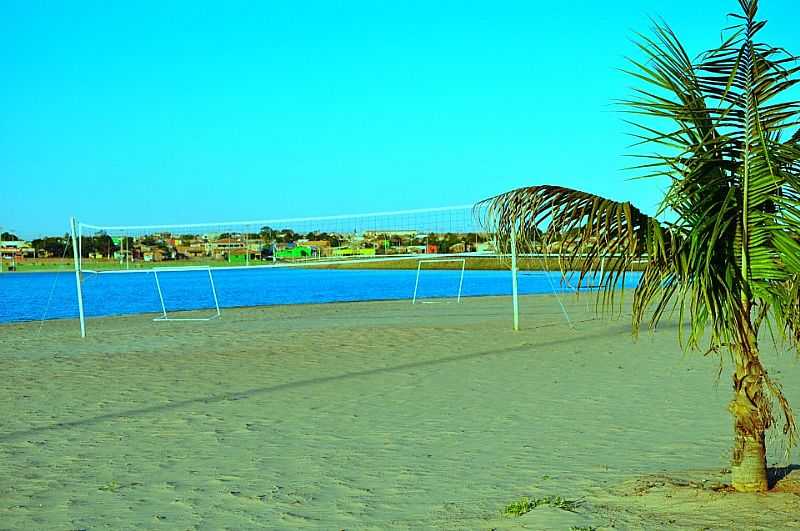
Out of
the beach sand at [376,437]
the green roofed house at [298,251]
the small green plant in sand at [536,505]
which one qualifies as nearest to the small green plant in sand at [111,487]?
the beach sand at [376,437]

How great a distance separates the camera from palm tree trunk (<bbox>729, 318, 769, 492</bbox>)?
5023mm

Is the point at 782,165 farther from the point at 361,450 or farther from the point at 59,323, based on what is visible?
the point at 59,323

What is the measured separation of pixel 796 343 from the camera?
533cm

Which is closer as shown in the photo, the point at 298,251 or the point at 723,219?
the point at 723,219

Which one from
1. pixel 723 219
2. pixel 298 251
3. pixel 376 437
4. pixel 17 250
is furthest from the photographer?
pixel 17 250

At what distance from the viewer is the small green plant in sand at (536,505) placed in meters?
5.12

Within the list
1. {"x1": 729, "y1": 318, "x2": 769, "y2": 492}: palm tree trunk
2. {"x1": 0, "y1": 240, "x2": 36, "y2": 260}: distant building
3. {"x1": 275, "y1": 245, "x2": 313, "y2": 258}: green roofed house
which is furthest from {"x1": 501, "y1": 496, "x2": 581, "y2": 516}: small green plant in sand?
{"x1": 0, "y1": 240, "x2": 36, "y2": 260}: distant building

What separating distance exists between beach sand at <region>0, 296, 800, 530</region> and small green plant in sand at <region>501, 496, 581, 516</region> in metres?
0.10

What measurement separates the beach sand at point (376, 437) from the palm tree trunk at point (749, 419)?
12 cm

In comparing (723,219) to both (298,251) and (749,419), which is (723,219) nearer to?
(749,419)

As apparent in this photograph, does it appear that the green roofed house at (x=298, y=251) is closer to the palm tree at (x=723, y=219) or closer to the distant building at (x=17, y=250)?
the palm tree at (x=723, y=219)

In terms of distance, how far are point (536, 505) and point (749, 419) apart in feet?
4.29

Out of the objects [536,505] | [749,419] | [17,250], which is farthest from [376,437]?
[17,250]

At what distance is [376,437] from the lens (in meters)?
7.78
